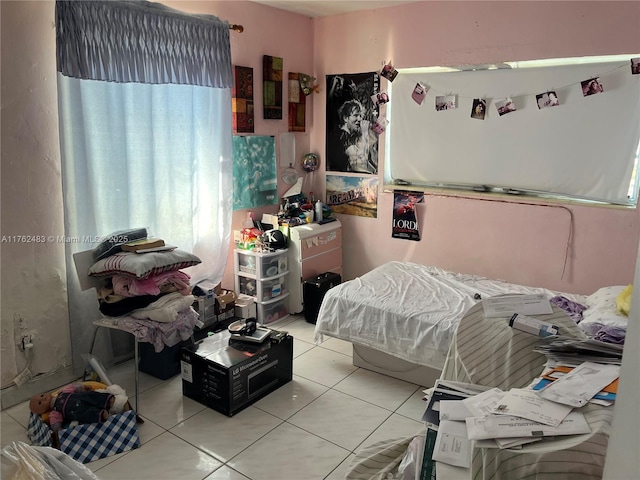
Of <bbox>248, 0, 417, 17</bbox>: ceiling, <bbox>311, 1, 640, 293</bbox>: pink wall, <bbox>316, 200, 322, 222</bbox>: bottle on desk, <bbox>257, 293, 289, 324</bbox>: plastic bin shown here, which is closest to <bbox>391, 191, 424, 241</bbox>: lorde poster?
<bbox>311, 1, 640, 293</bbox>: pink wall

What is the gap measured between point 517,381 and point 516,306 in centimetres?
34

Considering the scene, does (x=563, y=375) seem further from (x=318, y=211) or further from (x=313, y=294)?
(x=318, y=211)

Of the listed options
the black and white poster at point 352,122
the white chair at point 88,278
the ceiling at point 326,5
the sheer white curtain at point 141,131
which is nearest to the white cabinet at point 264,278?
the sheer white curtain at point 141,131

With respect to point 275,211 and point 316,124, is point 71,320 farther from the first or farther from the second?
point 316,124

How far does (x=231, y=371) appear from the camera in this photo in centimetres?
267

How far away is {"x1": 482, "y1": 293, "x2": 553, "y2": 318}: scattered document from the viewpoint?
1.65 metres

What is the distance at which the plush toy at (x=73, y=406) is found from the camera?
2.43m

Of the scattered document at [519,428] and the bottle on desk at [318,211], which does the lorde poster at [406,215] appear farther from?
the scattered document at [519,428]

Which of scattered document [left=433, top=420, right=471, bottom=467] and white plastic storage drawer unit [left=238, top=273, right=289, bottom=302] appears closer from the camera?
scattered document [left=433, top=420, right=471, bottom=467]

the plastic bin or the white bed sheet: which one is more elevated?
the white bed sheet

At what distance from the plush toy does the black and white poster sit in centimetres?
274

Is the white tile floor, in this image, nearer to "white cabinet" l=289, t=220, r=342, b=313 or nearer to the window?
"white cabinet" l=289, t=220, r=342, b=313

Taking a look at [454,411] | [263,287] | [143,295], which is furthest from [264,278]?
[454,411]

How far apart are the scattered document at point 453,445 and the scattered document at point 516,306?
574 millimetres
